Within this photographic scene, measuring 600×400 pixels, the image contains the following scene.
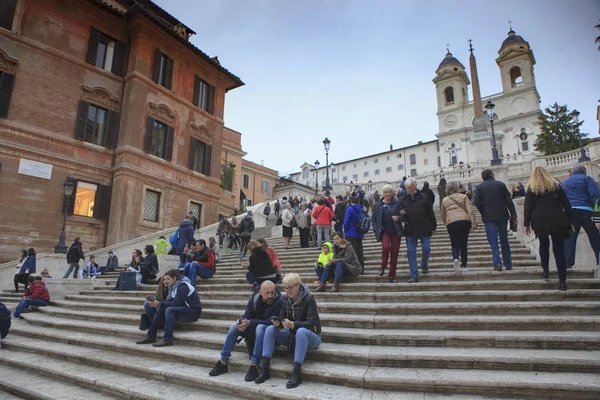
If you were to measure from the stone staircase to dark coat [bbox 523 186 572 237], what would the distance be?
33.0 inches

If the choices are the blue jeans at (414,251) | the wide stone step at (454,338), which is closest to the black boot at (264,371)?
the wide stone step at (454,338)

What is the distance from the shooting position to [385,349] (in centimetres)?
435

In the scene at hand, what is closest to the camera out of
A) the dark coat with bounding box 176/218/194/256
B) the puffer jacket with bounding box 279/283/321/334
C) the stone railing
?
the puffer jacket with bounding box 279/283/321/334

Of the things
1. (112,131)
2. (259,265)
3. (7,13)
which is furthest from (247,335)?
(7,13)

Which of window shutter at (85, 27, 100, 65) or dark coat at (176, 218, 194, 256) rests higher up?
window shutter at (85, 27, 100, 65)

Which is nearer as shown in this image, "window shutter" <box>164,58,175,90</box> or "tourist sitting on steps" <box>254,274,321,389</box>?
"tourist sitting on steps" <box>254,274,321,389</box>

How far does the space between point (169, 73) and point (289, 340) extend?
775 inches

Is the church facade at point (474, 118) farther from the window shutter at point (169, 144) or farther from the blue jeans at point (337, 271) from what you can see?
the blue jeans at point (337, 271)

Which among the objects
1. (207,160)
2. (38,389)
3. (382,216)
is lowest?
(38,389)

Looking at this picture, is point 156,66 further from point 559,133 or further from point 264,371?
point 559,133

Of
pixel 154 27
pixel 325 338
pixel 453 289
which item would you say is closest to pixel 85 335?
pixel 325 338

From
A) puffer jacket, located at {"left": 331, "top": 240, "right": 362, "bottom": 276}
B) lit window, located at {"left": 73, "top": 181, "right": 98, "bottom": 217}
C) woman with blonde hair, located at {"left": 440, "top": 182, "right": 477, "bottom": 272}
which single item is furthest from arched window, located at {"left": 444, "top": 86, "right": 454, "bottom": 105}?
puffer jacket, located at {"left": 331, "top": 240, "right": 362, "bottom": 276}

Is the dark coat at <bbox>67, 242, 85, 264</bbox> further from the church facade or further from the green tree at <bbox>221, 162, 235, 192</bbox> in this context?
the church facade

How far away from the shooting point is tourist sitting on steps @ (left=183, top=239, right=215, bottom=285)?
338 inches
